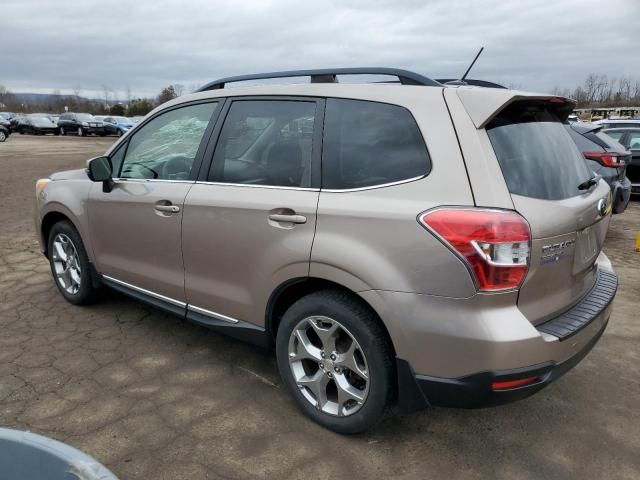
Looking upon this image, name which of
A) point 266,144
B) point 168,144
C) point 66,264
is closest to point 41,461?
point 266,144

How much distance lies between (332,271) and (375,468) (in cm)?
96

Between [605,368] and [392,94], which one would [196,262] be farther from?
[605,368]

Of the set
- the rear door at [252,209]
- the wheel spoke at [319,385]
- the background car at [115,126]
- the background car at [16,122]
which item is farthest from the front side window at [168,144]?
the background car at [16,122]

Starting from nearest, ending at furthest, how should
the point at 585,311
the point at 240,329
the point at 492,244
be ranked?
1. the point at 492,244
2. the point at 585,311
3. the point at 240,329

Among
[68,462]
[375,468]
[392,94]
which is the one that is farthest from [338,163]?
[68,462]

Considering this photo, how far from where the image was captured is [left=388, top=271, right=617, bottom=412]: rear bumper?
221 cm

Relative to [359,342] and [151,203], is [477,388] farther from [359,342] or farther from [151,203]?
[151,203]

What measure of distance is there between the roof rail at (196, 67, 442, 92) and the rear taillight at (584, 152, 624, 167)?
5608 mm

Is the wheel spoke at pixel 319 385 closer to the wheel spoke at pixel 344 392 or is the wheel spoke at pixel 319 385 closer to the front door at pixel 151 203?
the wheel spoke at pixel 344 392

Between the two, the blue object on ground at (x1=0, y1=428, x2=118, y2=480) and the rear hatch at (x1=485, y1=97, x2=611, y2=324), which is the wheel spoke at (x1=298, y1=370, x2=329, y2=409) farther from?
the blue object on ground at (x1=0, y1=428, x2=118, y2=480)

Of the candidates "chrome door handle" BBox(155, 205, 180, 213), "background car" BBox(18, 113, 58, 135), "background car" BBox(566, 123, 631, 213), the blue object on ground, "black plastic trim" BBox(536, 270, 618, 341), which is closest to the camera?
the blue object on ground

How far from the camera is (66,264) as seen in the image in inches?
176

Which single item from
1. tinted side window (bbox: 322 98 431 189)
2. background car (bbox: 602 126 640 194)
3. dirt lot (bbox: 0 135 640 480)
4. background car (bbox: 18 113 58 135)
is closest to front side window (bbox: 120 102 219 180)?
tinted side window (bbox: 322 98 431 189)

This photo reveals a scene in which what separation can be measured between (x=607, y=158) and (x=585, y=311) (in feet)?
17.9
